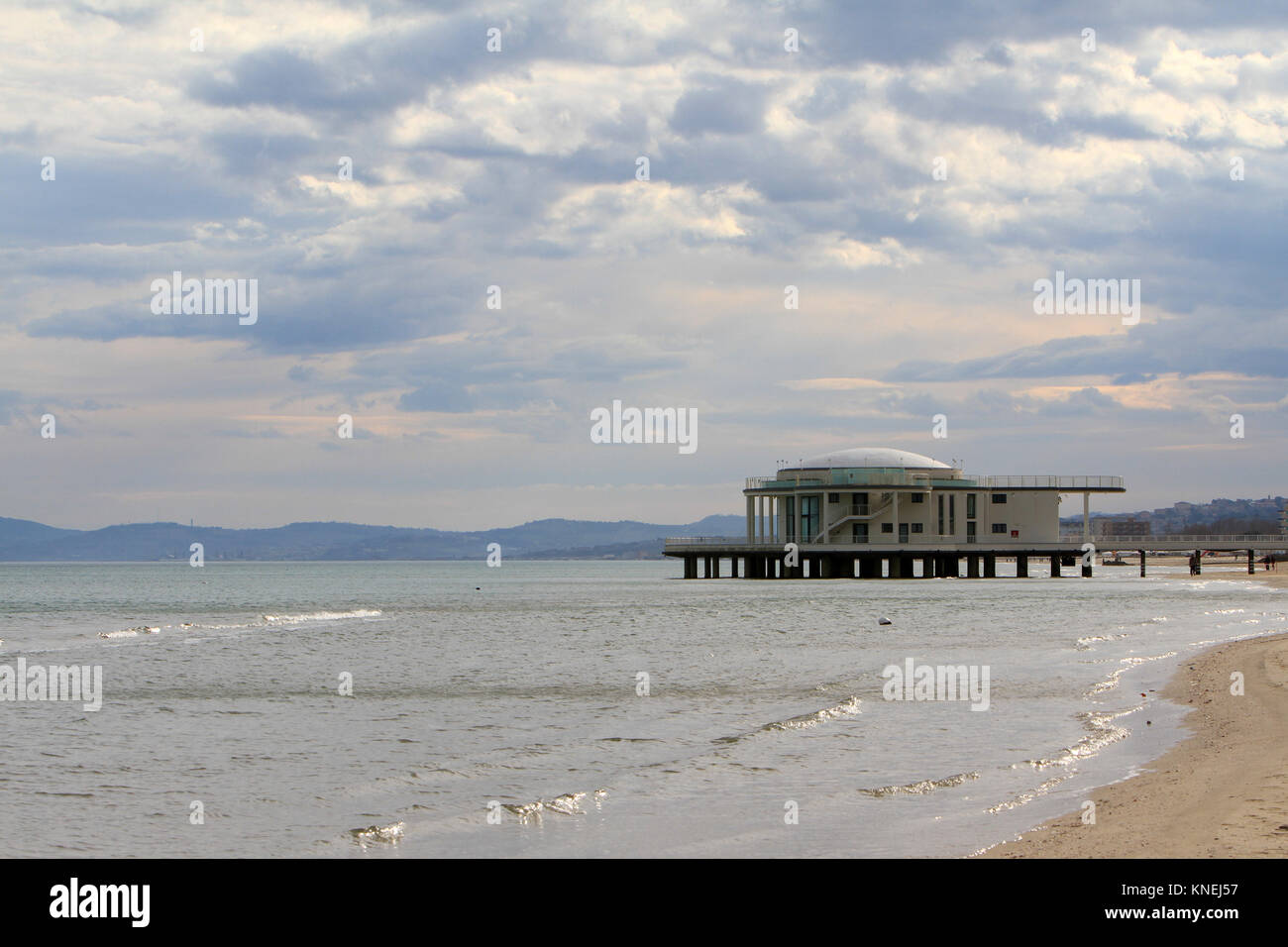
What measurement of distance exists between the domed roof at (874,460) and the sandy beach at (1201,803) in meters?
82.6

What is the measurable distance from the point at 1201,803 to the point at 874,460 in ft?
300

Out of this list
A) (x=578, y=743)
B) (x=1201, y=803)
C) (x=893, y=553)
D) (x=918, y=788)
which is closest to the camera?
(x=1201, y=803)

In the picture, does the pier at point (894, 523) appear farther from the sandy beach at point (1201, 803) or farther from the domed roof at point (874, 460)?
the sandy beach at point (1201, 803)

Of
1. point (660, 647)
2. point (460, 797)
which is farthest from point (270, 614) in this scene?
point (460, 797)

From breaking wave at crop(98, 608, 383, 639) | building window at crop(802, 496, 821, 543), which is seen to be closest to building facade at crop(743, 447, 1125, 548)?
building window at crop(802, 496, 821, 543)

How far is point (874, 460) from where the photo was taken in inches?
4067

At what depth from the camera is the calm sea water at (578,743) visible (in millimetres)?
13414

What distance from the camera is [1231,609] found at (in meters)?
56.0

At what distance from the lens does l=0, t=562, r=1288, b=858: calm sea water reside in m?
13.4

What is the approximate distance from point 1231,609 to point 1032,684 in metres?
34.5
